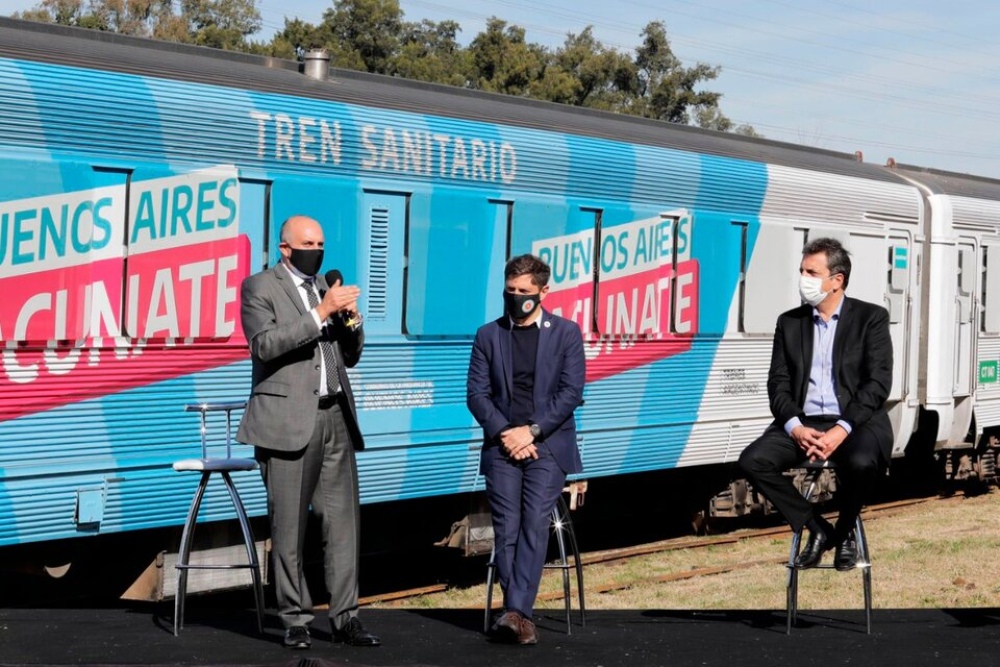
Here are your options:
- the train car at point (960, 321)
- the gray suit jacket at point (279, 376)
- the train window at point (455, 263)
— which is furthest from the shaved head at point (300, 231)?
the train car at point (960, 321)

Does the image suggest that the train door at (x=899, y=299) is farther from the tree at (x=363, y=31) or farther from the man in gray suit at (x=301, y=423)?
the tree at (x=363, y=31)

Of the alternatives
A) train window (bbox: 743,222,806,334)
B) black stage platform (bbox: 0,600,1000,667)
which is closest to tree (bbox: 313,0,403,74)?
train window (bbox: 743,222,806,334)

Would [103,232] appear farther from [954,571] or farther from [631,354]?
[954,571]

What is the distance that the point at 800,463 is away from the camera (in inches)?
288

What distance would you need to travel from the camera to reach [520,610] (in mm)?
6906

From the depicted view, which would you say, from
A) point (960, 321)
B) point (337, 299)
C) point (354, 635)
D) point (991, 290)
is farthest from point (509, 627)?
point (991, 290)

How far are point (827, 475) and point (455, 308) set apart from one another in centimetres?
580

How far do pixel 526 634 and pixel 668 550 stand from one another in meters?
6.61

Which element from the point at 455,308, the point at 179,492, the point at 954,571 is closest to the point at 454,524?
the point at 455,308

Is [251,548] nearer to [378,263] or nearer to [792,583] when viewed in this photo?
[792,583]

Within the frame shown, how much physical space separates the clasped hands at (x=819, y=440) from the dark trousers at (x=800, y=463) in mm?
83

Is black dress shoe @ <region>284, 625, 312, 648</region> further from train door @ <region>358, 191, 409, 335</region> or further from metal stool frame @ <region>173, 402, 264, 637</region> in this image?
train door @ <region>358, 191, 409, 335</region>

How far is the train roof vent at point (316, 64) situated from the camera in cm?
1042

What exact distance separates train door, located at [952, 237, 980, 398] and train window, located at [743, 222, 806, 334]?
9.08 feet
